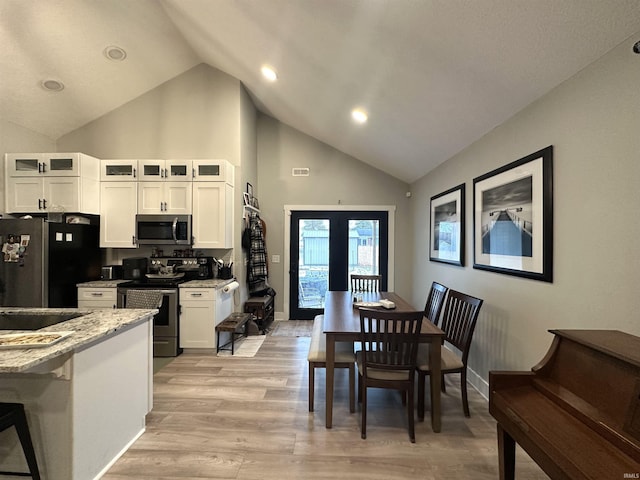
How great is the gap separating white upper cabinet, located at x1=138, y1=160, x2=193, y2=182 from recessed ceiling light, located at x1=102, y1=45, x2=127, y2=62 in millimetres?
1290

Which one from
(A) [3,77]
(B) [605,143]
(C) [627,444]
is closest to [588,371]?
(C) [627,444]

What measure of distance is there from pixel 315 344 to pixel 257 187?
3.49m

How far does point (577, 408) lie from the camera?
1.14 meters

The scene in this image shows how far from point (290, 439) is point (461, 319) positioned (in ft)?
5.48

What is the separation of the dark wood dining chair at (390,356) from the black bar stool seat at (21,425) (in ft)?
6.20

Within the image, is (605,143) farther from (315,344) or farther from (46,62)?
(46,62)

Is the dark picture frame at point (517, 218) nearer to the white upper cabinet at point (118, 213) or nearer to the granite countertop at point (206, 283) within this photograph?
the granite countertop at point (206, 283)

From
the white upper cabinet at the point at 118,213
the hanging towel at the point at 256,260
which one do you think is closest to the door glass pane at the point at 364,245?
the hanging towel at the point at 256,260

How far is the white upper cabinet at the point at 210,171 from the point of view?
152 inches

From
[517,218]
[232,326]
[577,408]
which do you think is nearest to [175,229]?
[232,326]

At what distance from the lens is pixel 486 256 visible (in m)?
2.60

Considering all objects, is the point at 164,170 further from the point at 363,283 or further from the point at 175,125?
the point at 363,283

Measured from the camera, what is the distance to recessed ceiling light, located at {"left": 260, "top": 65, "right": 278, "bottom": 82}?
3.39 metres

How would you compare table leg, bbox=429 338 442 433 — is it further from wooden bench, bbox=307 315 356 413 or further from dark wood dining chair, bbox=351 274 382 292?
dark wood dining chair, bbox=351 274 382 292
